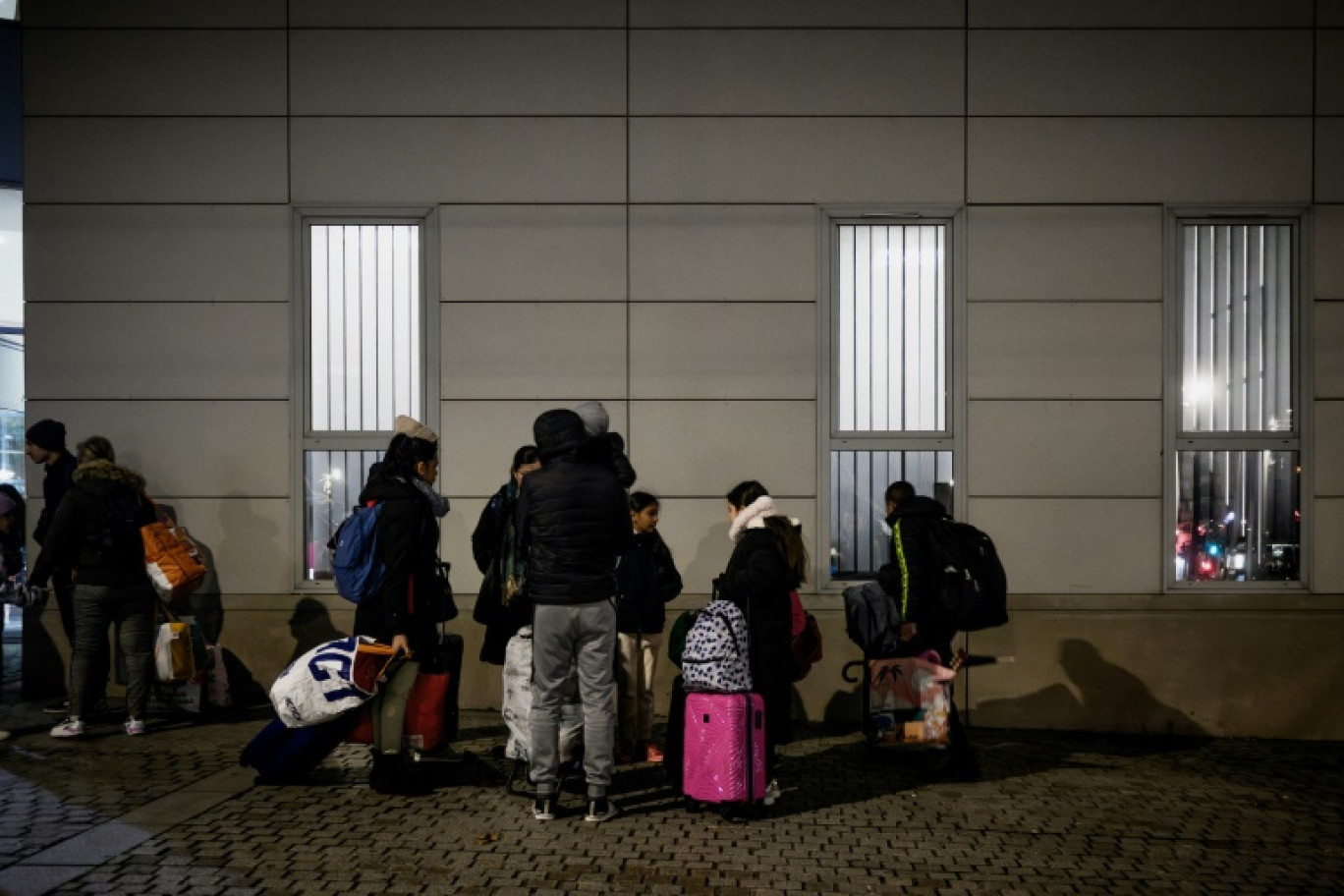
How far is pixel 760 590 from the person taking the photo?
5.99 m

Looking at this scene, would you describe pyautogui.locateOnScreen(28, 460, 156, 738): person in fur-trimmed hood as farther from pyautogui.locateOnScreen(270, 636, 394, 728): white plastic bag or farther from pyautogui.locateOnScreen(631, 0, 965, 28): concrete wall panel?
pyautogui.locateOnScreen(631, 0, 965, 28): concrete wall panel

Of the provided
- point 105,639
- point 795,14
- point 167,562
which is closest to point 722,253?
point 795,14

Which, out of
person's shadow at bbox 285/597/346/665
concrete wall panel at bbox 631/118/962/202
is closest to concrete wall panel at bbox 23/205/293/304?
person's shadow at bbox 285/597/346/665

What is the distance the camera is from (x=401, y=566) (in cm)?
598

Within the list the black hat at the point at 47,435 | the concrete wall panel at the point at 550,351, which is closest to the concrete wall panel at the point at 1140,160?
the concrete wall panel at the point at 550,351

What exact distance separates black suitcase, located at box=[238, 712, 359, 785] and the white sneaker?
5.56 ft

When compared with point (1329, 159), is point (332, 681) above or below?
below

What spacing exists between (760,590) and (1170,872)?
220 cm

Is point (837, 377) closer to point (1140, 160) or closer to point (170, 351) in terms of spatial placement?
point (1140, 160)

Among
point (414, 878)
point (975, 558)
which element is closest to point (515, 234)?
point (975, 558)

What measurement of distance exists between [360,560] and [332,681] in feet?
2.00

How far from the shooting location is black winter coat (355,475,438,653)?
5984 millimetres

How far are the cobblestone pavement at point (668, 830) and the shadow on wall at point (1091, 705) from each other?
897 millimetres

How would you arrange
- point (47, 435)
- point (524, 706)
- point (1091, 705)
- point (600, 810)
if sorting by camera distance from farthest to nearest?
1. point (1091, 705)
2. point (47, 435)
3. point (524, 706)
4. point (600, 810)
